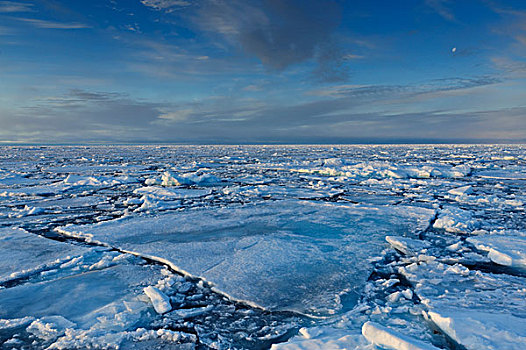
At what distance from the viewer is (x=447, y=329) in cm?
214

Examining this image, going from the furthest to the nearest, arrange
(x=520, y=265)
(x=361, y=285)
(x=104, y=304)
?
(x=520, y=265), (x=361, y=285), (x=104, y=304)

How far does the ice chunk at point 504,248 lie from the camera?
3.41 m

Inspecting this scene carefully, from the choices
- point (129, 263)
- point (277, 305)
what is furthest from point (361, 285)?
point (129, 263)

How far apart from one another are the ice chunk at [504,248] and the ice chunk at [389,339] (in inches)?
87.8

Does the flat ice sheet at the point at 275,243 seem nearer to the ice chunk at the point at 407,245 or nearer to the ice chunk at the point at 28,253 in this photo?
the ice chunk at the point at 407,245

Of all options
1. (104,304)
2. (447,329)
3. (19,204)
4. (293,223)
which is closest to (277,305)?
(447,329)

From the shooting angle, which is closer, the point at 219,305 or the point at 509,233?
the point at 219,305

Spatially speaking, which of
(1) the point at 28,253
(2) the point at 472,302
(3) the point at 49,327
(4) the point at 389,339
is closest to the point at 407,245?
(2) the point at 472,302

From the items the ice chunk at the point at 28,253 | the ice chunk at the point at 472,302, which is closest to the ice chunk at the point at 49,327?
the ice chunk at the point at 28,253

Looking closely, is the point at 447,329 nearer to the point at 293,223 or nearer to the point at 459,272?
the point at 459,272

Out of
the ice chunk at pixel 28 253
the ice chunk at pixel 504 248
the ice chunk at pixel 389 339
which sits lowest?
the ice chunk at pixel 28 253

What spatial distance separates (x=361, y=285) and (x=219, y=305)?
52.4 inches

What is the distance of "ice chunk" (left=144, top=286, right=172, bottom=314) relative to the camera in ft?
8.29

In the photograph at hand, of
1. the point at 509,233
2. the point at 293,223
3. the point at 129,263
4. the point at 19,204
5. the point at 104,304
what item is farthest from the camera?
the point at 19,204
